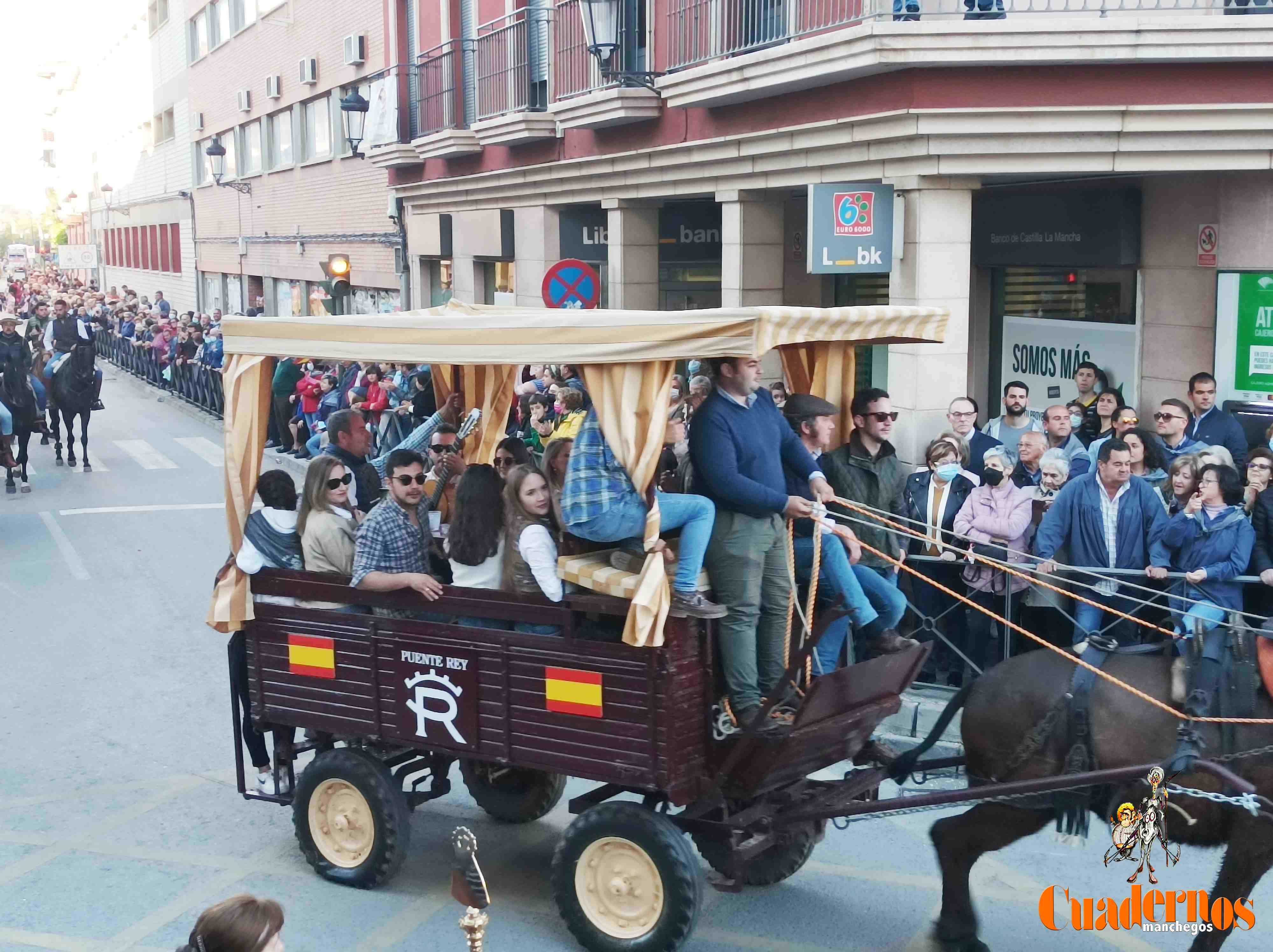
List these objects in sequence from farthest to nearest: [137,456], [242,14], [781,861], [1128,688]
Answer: [242,14]
[137,456]
[781,861]
[1128,688]

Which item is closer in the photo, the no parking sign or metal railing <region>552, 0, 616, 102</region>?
the no parking sign

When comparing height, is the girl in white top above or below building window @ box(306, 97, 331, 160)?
below

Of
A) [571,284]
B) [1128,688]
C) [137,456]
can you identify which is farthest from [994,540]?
[137,456]

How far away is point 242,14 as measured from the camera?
38562 millimetres

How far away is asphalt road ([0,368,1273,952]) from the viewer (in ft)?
20.8

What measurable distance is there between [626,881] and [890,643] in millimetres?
1523

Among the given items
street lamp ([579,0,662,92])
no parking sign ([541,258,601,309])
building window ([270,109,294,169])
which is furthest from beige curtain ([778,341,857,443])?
building window ([270,109,294,169])

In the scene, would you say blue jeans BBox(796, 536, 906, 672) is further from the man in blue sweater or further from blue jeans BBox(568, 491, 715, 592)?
blue jeans BBox(568, 491, 715, 592)

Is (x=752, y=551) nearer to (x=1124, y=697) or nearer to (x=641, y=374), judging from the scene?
(x=641, y=374)

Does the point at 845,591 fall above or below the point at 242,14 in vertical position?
below

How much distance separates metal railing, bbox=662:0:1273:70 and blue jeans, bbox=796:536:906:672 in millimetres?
6357

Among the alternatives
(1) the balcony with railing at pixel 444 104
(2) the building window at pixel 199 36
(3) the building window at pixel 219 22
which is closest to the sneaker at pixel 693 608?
(1) the balcony with railing at pixel 444 104

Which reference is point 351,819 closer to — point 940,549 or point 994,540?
point 940,549

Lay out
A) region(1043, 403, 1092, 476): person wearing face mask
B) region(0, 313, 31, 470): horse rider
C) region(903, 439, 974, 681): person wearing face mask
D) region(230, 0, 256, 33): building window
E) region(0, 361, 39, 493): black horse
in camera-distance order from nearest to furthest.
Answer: region(903, 439, 974, 681): person wearing face mask, region(1043, 403, 1092, 476): person wearing face mask, region(0, 313, 31, 470): horse rider, region(0, 361, 39, 493): black horse, region(230, 0, 256, 33): building window
